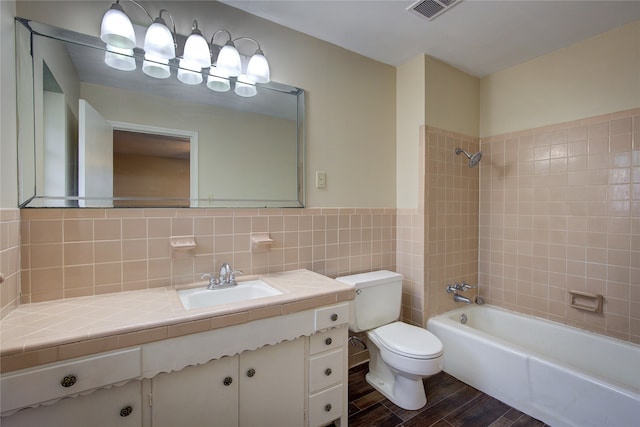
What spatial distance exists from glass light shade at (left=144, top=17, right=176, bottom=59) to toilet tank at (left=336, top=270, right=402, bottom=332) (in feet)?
5.33

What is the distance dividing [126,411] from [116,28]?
157cm

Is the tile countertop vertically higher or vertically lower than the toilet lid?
higher

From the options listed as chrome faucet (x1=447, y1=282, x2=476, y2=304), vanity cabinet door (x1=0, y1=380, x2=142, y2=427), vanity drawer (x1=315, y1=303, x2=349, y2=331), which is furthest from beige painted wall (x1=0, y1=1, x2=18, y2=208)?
chrome faucet (x1=447, y1=282, x2=476, y2=304)

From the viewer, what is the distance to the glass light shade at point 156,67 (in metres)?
1.41

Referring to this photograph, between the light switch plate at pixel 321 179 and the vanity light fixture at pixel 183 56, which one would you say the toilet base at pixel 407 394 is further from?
the vanity light fixture at pixel 183 56

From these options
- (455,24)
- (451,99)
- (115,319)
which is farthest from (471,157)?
(115,319)

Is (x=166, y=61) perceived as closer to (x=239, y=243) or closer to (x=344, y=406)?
(x=239, y=243)

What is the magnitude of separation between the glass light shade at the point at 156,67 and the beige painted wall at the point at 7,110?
46 centimetres

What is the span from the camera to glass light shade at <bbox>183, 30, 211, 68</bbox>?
4.76ft

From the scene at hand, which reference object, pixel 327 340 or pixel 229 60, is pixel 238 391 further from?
pixel 229 60

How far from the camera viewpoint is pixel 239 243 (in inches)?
65.4

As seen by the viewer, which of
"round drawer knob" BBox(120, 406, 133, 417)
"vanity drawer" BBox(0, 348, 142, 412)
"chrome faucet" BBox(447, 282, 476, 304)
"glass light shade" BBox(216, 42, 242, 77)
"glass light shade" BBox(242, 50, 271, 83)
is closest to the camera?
"vanity drawer" BBox(0, 348, 142, 412)

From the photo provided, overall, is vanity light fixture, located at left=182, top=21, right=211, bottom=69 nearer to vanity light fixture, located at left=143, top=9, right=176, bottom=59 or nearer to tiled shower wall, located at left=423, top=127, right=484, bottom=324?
vanity light fixture, located at left=143, top=9, right=176, bottom=59

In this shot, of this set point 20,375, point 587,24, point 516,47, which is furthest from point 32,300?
point 587,24
